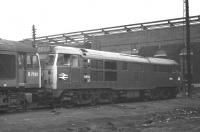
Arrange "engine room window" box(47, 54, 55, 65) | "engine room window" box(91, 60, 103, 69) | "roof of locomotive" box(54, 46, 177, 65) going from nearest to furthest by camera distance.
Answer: "engine room window" box(47, 54, 55, 65) < "roof of locomotive" box(54, 46, 177, 65) < "engine room window" box(91, 60, 103, 69)

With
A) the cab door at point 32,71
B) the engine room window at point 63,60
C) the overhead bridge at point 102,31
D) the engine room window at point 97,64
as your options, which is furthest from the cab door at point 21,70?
the overhead bridge at point 102,31

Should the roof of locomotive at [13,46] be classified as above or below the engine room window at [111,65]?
above

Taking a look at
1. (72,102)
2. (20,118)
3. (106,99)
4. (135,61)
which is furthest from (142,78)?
(20,118)

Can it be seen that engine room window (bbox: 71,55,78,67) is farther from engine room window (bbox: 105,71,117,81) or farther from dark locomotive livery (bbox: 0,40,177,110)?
engine room window (bbox: 105,71,117,81)

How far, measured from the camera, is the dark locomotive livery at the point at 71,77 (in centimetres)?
1898

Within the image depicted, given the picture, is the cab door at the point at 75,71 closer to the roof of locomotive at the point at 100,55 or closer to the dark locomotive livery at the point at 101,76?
the dark locomotive livery at the point at 101,76

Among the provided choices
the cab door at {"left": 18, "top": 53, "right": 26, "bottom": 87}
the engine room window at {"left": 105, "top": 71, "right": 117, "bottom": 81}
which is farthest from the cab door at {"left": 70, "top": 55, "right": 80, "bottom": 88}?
the cab door at {"left": 18, "top": 53, "right": 26, "bottom": 87}

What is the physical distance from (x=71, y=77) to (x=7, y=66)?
15.3ft

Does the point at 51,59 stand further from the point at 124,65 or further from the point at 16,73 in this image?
the point at 124,65

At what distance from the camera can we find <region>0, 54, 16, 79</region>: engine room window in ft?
60.9

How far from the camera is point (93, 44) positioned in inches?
1908

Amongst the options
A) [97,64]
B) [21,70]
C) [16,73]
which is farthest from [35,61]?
[97,64]

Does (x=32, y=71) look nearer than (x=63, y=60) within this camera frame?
Yes

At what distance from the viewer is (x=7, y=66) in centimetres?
1872
